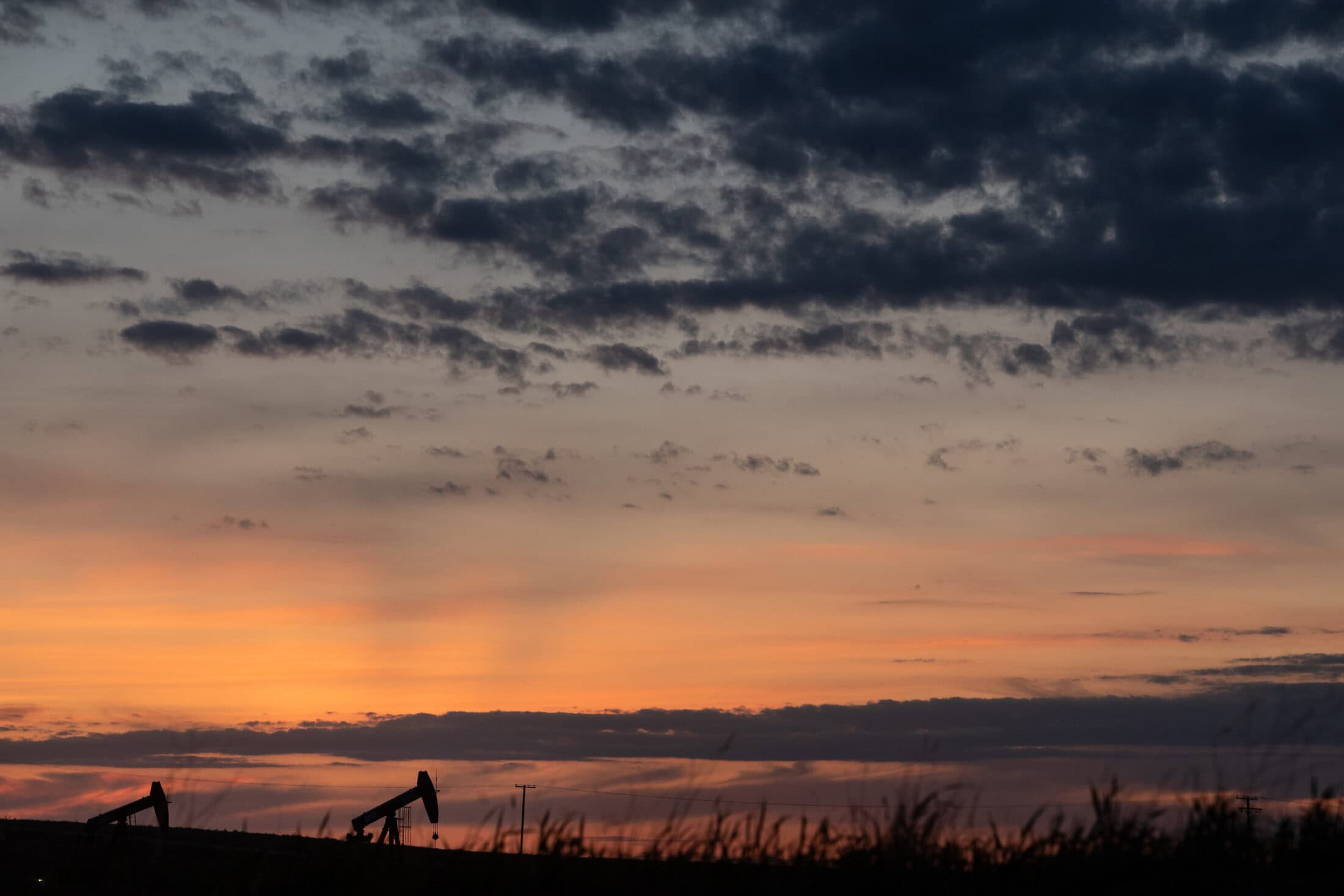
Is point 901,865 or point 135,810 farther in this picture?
point 135,810

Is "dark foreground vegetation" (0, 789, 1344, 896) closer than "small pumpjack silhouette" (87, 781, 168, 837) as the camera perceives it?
Yes

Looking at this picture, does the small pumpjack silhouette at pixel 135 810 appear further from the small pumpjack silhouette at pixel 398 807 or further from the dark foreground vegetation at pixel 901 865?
the dark foreground vegetation at pixel 901 865

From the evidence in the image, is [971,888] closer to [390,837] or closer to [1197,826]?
[1197,826]

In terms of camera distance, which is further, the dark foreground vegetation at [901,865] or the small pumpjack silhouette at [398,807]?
the small pumpjack silhouette at [398,807]

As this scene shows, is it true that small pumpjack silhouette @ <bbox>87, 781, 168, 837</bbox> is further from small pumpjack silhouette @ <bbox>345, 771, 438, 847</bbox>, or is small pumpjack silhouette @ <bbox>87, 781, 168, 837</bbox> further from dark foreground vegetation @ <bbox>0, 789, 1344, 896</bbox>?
dark foreground vegetation @ <bbox>0, 789, 1344, 896</bbox>

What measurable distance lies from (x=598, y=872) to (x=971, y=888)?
10.9 ft

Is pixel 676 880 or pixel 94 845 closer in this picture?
pixel 676 880

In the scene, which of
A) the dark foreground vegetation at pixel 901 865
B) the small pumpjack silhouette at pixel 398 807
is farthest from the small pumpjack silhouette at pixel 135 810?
the dark foreground vegetation at pixel 901 865

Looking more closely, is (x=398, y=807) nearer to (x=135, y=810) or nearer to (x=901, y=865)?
(x=135, y=810)

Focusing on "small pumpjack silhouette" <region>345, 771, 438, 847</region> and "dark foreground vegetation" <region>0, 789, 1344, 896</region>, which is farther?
"small pumpjack silhouette" <region>345, 771, 438, 847</region>

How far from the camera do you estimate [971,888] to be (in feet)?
36.4

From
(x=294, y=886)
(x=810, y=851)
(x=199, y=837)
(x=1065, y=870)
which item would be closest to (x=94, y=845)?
(x=199, y=837)

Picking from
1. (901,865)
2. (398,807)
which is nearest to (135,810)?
(398,807)

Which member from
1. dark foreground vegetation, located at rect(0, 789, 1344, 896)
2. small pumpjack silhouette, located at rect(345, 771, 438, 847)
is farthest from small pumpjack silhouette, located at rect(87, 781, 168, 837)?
dark foreground vegetation, located at rect(0, 789, 1344, 896)
